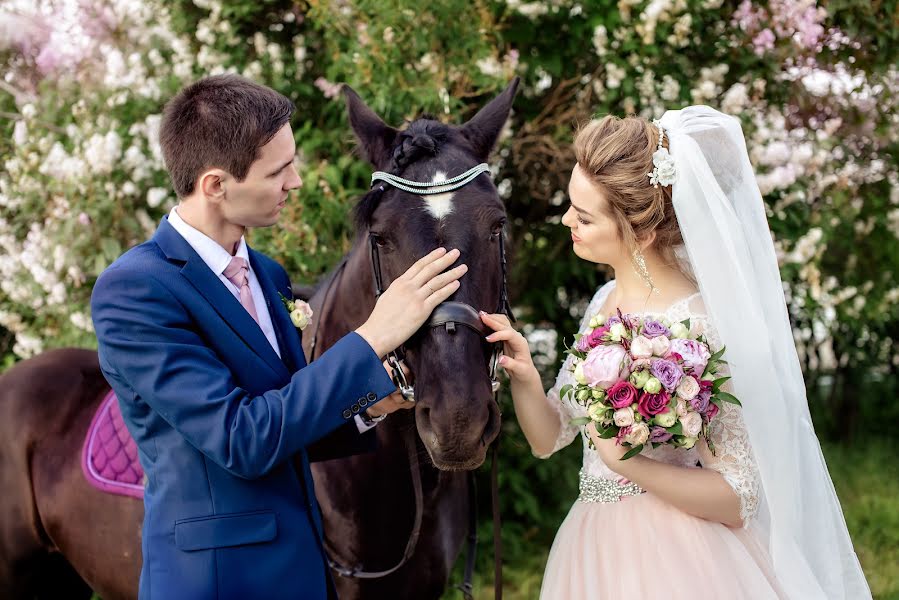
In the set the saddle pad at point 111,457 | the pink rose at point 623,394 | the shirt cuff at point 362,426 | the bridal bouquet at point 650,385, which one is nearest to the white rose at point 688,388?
the bridal bouquet at point 650,385

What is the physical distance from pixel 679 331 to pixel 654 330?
2.6 inches

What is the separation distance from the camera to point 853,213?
5.46 metres

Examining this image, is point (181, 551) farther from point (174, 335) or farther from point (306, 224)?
point (306, 224)

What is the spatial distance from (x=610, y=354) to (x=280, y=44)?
3898 millimetres

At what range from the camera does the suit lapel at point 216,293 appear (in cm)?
194

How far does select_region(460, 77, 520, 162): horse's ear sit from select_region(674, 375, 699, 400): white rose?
1.01m

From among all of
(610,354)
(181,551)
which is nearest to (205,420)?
(181,551)

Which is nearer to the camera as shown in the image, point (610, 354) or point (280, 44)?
point (610, 354)

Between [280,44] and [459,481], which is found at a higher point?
[280,44]

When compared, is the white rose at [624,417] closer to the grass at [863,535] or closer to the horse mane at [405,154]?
the horse mane at [405,154]

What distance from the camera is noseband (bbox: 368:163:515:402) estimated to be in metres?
2.10

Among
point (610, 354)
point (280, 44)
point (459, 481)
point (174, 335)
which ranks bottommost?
point (459, 481)

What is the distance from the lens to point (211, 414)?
181 cm

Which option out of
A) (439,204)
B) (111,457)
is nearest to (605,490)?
(439,204)
